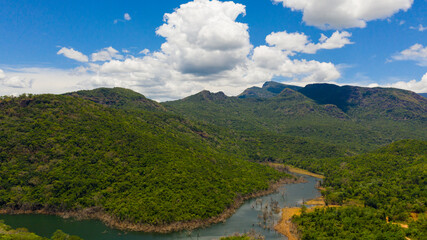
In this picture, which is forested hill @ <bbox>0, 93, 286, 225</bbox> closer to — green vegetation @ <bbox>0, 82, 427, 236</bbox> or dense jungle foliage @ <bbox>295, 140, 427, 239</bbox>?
green vegetation @ <bbox>0, 82, 427, 236</bbox>

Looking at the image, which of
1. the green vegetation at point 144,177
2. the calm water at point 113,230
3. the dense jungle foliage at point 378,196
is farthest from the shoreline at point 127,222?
the dense jungle foliage at point 378,196

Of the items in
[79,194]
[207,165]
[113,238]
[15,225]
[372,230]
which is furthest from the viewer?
[207,165]

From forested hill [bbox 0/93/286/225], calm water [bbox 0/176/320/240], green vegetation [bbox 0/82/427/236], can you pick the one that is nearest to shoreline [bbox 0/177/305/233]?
green vegetation [bbox 0/82/427/236]

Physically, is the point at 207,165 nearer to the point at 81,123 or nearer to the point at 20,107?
the point at 81,123

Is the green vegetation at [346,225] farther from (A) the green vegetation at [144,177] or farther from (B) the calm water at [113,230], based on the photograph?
(B) the calm water at [113,230]

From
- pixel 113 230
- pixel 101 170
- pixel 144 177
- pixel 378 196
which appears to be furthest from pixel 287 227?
pixel 101 170

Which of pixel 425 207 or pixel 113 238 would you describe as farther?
pixel 425 207

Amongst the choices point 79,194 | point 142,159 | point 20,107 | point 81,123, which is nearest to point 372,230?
point 142,159

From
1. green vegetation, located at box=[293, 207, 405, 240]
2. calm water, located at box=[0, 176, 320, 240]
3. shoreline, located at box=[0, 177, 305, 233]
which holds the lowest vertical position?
calm water, located at box=[0, 176, 320, 240]
